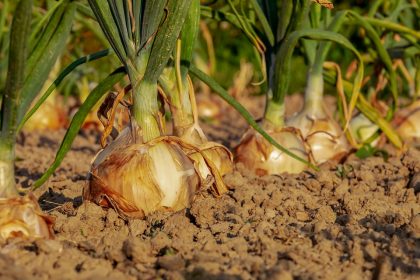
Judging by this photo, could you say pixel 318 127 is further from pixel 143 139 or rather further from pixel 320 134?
pixel 143 139

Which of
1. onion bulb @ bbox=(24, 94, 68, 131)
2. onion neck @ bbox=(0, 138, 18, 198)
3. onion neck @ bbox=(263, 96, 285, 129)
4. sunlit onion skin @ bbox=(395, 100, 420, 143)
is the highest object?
onion neck @ bbox=(0, 138, 18, 198)

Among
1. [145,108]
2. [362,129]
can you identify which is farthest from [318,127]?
[145,108]

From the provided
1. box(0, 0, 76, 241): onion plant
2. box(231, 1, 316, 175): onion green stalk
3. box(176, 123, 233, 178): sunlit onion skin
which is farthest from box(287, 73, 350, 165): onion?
box(0, 0, 76, 241): onion plant

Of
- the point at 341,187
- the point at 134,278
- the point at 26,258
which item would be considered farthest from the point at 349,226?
the point at 26,258

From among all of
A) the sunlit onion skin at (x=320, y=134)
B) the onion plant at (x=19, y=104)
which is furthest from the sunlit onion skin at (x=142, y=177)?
the sunlit onion skin at (x=320, y=134)

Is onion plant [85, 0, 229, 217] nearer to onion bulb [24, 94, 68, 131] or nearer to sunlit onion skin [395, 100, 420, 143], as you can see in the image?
sunlit onion skin [395, 100, 420, 143]

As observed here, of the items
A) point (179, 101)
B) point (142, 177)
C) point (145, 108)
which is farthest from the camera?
point (179, 101)
